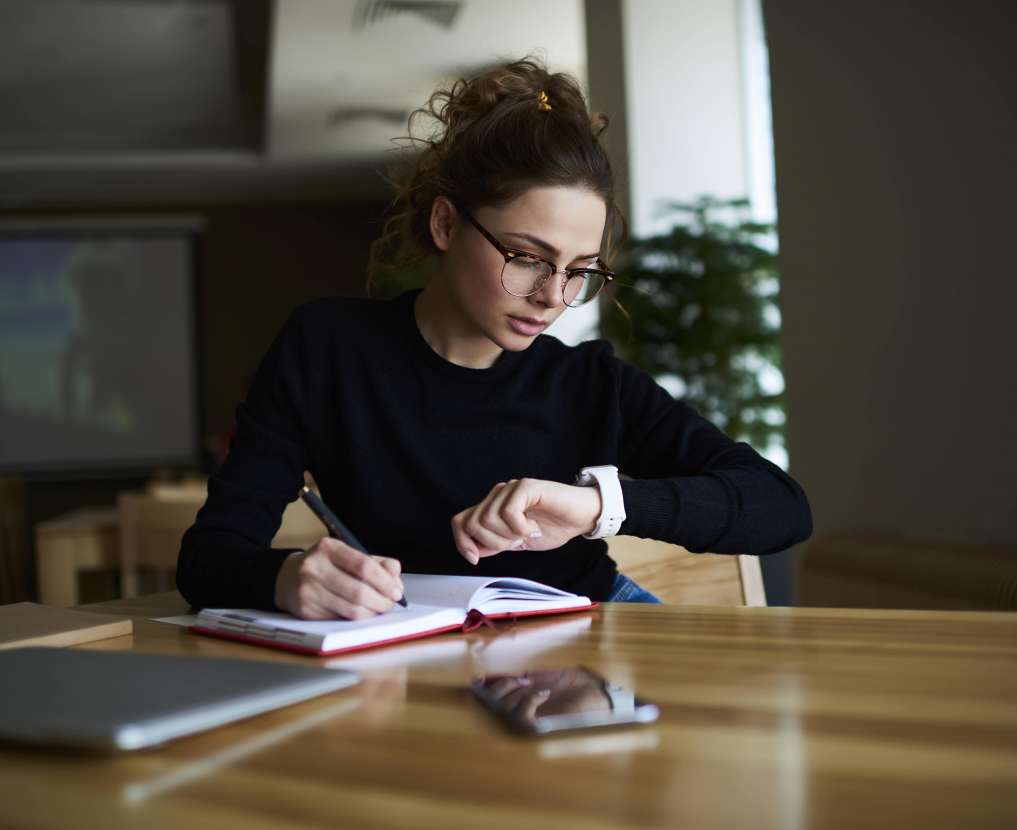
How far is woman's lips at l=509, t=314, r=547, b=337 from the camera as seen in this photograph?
139 cm

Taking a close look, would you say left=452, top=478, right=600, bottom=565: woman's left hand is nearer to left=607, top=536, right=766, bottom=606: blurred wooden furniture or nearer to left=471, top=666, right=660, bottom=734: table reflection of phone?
left=471, top=666, right=660, bottom=734: table reflection of phone

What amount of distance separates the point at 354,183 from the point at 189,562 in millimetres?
8023

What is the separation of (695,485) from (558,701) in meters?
0.63

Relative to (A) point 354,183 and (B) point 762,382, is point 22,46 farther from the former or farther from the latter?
(B) point 762,382

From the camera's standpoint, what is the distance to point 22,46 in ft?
19.7

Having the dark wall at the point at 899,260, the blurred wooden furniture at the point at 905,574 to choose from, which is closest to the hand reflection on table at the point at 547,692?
the blurred wooden furniture at the point at 905,574

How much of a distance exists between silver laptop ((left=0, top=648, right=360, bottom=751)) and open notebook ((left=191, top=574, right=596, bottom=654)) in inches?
5.6

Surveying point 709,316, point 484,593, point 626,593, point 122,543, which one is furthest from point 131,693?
point 709,316

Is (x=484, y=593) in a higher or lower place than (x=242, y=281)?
lower

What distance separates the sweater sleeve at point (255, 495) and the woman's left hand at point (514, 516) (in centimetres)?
20

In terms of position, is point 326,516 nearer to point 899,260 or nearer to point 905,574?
point 905,574

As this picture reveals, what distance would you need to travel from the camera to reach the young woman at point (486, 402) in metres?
1.33

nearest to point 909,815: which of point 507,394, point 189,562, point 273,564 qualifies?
point 273,564

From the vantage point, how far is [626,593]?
145 centimetres
